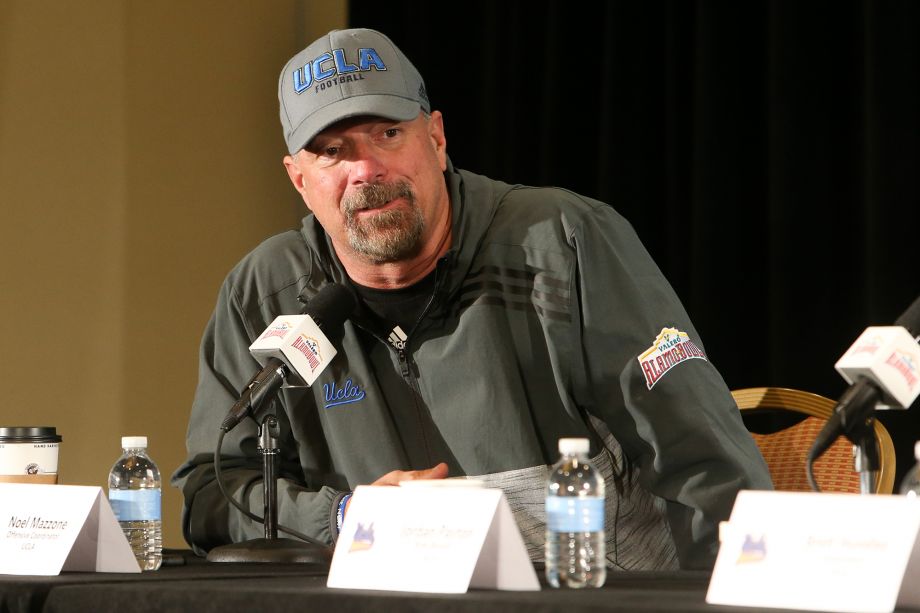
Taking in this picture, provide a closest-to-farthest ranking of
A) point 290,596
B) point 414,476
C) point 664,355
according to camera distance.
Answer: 1. point 290,596
2. point 414,476
3. point 664,355

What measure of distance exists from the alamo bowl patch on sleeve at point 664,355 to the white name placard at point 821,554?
956 millimetres

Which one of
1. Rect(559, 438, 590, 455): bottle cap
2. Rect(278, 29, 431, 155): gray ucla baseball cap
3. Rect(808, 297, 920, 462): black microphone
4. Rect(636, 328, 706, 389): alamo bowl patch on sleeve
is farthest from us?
Rect(278, 29, 431, 155): gray ucla baseball cap

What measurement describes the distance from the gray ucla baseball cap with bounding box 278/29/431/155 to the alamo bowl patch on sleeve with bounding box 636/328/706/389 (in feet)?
2.01

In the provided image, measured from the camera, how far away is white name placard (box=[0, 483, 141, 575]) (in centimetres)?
141

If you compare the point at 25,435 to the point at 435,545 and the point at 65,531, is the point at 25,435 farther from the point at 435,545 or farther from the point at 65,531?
the point at 435,545

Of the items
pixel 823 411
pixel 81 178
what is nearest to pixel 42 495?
pixel 823 411

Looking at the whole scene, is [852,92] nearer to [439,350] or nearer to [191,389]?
[439,350]

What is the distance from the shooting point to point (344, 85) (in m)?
2.13

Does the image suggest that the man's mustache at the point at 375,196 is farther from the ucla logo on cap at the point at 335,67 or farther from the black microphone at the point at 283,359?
the black microphone at the point at 283,359

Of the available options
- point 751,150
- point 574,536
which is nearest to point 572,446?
point 574,536

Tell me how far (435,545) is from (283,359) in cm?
57

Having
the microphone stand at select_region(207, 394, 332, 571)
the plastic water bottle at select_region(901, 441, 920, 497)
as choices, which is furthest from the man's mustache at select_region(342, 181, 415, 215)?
the plastic water bottle at select_region(901, 441, 920, 497)

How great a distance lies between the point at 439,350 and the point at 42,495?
0.86 meters

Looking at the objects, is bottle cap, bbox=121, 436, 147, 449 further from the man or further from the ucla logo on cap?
the ucla logo on cap
